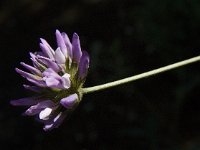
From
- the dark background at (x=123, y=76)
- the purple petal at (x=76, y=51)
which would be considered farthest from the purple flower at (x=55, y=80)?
the dark background at (x=123, y=76)

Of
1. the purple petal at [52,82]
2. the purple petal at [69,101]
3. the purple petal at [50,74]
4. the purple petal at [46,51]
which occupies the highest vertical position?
the purple petal at [46,51]

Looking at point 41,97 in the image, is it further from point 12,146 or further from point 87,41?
point 87,41

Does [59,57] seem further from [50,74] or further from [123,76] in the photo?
[123,76]

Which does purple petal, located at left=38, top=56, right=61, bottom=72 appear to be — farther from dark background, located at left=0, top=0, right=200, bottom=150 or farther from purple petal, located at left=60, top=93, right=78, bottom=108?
dark background, located at left=0, top=0, right=200, bottom=150

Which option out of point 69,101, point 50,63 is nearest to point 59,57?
point 50,63

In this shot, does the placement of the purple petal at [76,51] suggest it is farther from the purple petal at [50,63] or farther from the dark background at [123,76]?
the dark background at [123,76]

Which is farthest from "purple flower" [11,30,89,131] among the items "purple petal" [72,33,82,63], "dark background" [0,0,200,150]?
"dark background" [0,0,200,150]
